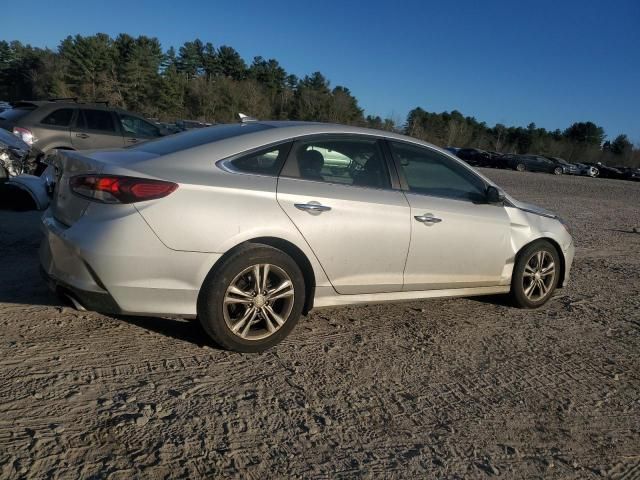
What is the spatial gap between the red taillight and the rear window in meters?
8.84

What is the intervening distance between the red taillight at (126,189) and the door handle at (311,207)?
2.68ft

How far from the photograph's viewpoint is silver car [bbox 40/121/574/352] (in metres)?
3.31

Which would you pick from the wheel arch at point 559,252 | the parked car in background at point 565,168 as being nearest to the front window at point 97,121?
the wheel arch at point 559,252

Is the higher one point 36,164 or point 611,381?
point 36,164

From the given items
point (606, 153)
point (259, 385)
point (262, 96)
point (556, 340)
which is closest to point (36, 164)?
point (259, 385)

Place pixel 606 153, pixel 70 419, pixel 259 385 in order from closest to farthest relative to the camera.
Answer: pixel 70 419 → pixel 259 385 → pixel 606 153

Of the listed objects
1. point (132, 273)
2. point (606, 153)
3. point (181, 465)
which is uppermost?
point (606, 153)

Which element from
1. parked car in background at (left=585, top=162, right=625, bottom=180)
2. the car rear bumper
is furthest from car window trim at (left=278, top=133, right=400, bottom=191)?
parked car in background at (left=585, top=162, right=625, bottom=180)

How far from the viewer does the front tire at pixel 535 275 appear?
5.04 m

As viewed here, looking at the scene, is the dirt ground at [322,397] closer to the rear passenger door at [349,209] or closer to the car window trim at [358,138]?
the rear passenger door at [349,209]

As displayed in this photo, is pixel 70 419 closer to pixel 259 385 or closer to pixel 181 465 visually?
pixel 181 465

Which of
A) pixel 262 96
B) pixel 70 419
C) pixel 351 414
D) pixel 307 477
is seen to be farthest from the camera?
pixel 262 96

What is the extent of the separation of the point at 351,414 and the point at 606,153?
88910mm

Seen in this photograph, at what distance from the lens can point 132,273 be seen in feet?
10.8
